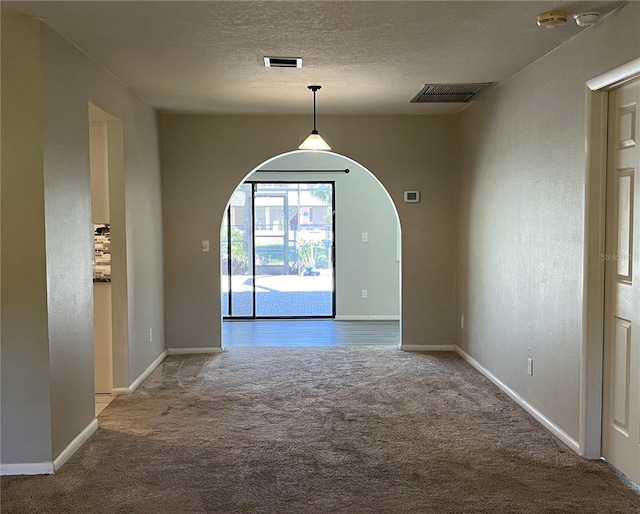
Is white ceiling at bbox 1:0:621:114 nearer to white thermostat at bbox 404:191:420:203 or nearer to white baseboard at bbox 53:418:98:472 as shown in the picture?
white thermostat at bbox 404:191:420:203

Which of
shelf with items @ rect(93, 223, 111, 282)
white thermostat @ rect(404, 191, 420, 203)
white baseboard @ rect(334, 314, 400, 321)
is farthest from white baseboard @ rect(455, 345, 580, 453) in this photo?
shelf with items @ rect(93, 223, 111, 282)

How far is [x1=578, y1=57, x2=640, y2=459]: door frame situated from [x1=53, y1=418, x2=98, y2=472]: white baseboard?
2.87 metres

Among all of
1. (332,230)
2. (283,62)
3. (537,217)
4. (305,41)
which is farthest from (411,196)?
(305,41)

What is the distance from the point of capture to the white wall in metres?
8.45

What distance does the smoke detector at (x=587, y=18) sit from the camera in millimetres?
3049

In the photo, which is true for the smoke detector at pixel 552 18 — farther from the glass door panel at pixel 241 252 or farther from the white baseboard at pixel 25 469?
the glass door panel at pixel 241 252

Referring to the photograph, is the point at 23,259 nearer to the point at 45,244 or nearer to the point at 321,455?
the point at 45,244

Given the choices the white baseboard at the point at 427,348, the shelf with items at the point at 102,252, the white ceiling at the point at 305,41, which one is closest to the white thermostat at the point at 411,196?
the white ceiling at the point at 305,41

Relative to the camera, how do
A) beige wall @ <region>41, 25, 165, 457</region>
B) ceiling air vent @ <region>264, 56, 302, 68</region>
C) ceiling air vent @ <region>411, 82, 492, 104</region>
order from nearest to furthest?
beige wall @ <region>41, 25, 165, 457</region> < ceiling air vent @ <region>264, 56, 302, 68</region> < ceiling air vent @ <region>411, 82, 492, 104</region>

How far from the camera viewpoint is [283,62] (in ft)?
13.1

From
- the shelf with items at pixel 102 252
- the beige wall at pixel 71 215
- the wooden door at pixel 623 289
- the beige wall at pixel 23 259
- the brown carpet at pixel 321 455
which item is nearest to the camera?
the brown carpet at pixel 321 455

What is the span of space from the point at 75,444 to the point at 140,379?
151 centimetres

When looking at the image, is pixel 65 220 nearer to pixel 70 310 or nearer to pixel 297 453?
pixel 70 310

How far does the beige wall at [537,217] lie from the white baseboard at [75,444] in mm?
2875
